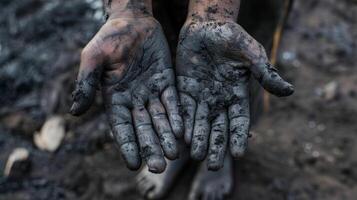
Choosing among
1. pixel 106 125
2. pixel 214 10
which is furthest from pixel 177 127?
pixel 106 125

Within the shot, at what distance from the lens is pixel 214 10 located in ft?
7.10

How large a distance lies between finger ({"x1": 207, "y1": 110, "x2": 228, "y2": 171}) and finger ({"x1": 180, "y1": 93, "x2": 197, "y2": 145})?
81mm

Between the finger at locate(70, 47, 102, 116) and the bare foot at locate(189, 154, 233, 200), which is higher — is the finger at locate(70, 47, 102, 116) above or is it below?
above

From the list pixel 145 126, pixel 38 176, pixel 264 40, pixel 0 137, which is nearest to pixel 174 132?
pixel 145 126

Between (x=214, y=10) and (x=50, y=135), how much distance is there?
136 cm

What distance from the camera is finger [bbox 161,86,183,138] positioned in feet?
6.38

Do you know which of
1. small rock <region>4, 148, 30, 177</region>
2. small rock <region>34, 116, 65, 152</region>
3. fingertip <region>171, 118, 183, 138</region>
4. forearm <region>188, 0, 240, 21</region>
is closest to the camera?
fingertip <region>171, 118, 183, 138</region>

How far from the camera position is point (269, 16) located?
2.67 metres

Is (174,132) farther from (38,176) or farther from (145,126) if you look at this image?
(38,176)

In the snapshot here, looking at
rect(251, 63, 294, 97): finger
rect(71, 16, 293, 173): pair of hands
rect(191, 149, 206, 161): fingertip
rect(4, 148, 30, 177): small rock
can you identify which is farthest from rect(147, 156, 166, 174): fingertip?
rect(4, 148, 30, 177): small rock

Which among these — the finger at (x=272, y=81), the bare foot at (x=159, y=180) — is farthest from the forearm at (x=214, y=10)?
the bare foot at (x=159, y=180)

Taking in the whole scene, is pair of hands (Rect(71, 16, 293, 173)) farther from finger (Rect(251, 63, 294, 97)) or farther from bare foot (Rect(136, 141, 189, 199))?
bare foot (Rect(136, 141, 189, 199))

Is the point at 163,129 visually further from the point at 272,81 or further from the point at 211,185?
the point at 211,185

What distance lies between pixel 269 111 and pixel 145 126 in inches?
66.9
